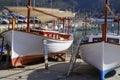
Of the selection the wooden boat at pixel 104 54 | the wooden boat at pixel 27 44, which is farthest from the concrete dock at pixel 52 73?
the wooden boat at pixel 104 54

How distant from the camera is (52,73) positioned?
16.1 metres

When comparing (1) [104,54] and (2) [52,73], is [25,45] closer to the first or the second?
(2) [52,73]

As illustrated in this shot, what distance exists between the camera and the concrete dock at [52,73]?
1526 cm

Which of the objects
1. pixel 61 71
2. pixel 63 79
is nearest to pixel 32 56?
pixel 61 71

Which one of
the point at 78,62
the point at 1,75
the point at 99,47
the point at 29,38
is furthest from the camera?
the point at 78,62

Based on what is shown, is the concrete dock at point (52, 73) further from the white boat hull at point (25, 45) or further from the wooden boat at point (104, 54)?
the wooden boat at point (104, 54)

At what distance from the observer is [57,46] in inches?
747

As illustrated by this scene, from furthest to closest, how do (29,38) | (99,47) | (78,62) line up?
(78,62) → (29,38) → (99,47)

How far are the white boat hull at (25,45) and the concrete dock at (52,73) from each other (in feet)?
1.92

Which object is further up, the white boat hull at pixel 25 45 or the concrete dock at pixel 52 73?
the white boat hull at pixel 25 45

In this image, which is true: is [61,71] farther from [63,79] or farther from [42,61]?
[42,61]

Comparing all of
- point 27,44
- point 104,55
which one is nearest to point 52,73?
point 27,44

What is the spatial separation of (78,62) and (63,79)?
168 inches

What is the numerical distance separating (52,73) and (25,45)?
8.84 feet
